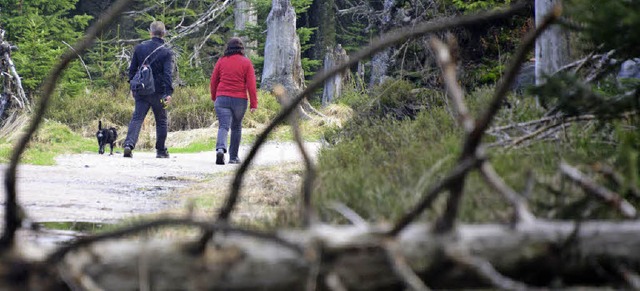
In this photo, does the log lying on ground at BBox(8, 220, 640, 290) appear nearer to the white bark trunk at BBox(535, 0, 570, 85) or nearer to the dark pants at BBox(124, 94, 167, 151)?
the white bark trunk at BBox(535, 0, 570, 85)

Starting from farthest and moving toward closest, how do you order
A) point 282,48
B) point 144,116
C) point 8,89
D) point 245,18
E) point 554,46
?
1. point 245,18
2. point 282,48
3. point 8,89
4. point 144,116
5. point 554,46

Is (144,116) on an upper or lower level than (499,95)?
upper

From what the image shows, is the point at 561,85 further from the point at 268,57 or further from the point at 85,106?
the point at 268,57

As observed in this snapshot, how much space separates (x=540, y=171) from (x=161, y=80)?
10145mm

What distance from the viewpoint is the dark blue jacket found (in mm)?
14148

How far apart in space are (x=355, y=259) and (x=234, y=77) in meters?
10.8

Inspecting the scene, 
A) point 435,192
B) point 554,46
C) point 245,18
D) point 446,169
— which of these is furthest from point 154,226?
point 245,18

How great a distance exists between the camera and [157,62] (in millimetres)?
14406

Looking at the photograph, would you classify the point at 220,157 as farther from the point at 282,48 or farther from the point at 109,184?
the point at 282,48

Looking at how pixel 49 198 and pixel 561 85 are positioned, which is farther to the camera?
pixel 49 198

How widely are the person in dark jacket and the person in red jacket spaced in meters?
0.98

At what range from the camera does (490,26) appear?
41.2 feet

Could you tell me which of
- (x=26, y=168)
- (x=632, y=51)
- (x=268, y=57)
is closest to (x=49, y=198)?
(x=26, y=168)

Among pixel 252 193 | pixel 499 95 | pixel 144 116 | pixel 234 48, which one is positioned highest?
pixel 234 48
